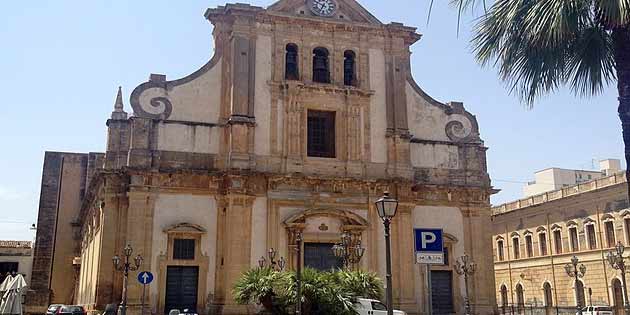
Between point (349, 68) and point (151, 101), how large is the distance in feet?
30.0

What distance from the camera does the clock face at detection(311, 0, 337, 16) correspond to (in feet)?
101

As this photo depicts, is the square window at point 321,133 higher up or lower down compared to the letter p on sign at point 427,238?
higher up

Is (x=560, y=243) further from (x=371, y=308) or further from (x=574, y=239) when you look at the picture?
(x=371, y=308)

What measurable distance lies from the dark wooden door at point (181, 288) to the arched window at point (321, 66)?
33.6 feet

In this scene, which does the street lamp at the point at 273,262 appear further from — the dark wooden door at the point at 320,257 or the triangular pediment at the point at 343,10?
the triangular pediment at the point at 343,10

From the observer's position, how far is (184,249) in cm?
2703

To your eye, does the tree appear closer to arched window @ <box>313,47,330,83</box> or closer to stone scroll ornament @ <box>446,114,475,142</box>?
arched window @ <box>313,47,330,83</box>

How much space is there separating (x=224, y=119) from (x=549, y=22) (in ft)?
63.2

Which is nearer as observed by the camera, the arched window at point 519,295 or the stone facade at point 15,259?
the arched window at point 519,295

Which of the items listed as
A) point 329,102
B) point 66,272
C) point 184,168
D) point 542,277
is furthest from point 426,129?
point 66,272

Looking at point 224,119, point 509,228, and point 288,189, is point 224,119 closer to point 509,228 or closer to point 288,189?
point 288,189

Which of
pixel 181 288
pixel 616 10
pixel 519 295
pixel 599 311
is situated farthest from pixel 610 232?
pixel 616 10

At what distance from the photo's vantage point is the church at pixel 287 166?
87.7ft

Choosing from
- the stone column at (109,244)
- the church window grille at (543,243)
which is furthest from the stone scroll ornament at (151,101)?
the church window grille at (543,243)
